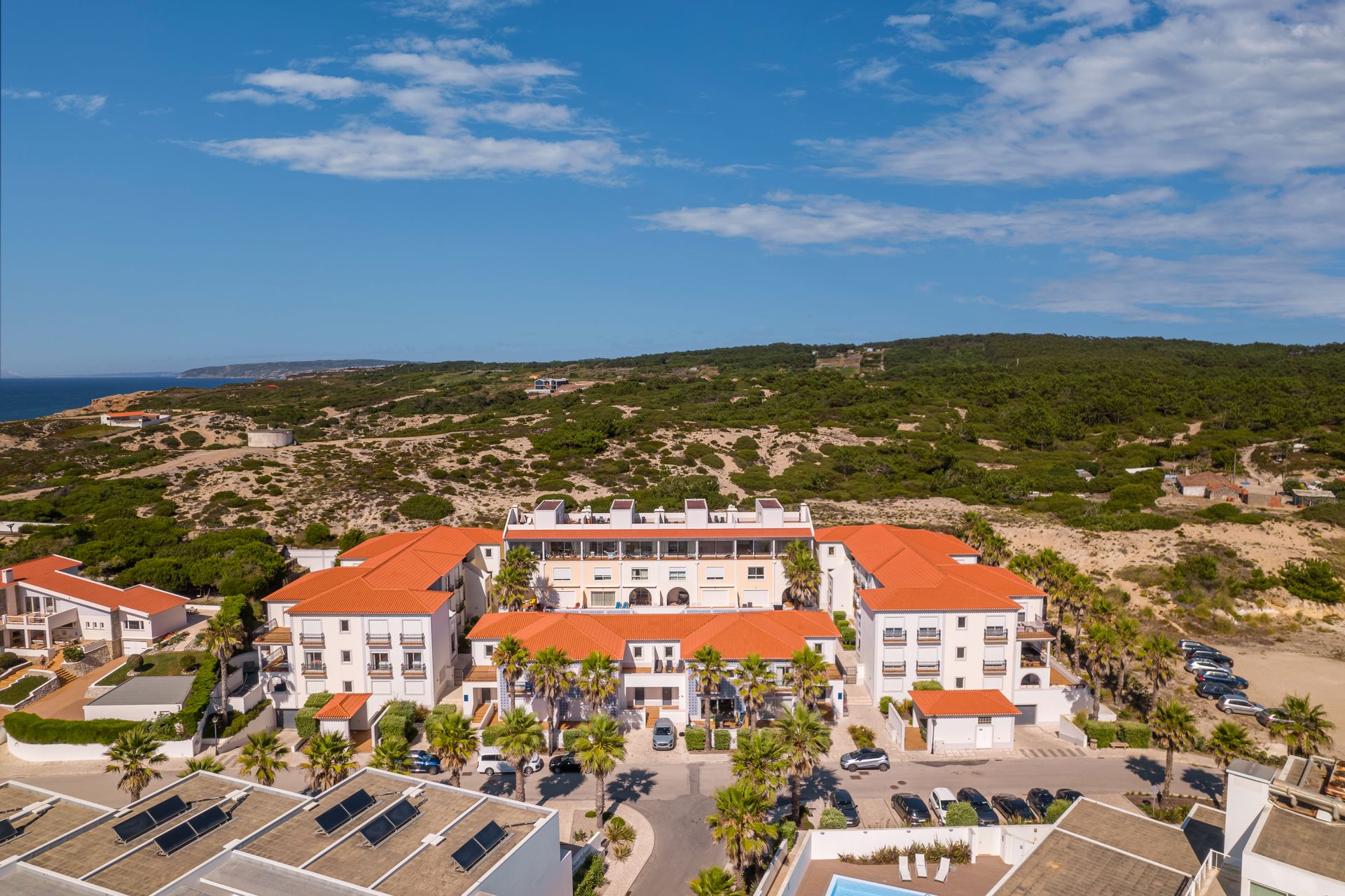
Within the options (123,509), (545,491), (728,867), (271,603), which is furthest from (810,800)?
(123,509)

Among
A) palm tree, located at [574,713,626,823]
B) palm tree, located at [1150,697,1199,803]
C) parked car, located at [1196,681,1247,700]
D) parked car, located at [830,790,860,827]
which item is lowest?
parked car, located at [1196,681,1247,700]

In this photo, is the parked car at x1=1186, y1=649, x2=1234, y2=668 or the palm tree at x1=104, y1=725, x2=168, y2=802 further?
the parked car at x1=1186, y1=649, x2=1234, y2=668

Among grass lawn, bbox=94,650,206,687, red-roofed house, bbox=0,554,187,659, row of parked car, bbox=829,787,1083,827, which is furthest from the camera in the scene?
red-roofed house, bbox=0,554,187,659

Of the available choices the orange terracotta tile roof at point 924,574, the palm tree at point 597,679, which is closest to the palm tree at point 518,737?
the palm tree at point 597,679

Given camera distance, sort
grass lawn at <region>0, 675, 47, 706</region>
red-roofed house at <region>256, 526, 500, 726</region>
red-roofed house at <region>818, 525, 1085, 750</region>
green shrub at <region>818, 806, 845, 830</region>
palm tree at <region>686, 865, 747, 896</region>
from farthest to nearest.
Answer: grass lawn at <region>0, 675, 47, 706</region> < red-roofed house at <region>818, 525, 1085, 750</region> < red-roofed house at <region>256, 526, 500, 726</region> < green shrub at <region>818, 806, 845, 830</region> < palm tree at <region>686, 865, 747, 896</region>

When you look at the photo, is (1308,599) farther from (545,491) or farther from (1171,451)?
(545,491)

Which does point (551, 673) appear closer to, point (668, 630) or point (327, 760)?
point (668, 630)

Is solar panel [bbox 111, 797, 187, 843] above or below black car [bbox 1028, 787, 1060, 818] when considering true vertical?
above

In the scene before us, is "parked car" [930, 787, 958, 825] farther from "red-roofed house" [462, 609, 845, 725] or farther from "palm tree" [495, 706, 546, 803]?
"palm tree" [495, 706, 546, 803]

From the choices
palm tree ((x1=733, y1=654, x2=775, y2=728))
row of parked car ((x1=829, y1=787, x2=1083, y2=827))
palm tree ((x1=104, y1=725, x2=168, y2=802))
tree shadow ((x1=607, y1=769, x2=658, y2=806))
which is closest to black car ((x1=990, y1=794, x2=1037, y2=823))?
row of parked car ((x1=829, y1=787, x2=1083, y2=827))
